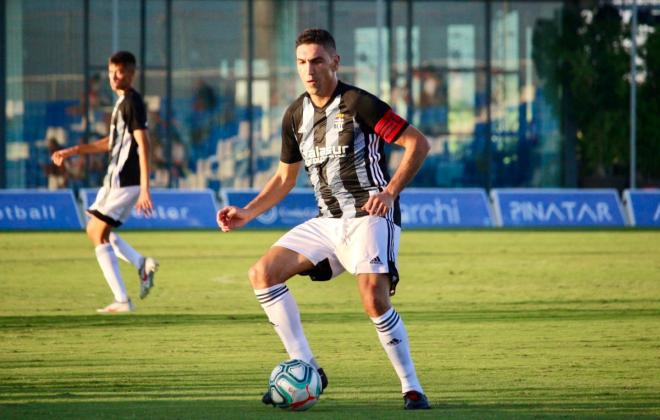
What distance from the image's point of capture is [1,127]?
132 feet

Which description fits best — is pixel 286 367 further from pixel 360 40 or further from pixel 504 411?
pixel 360 40

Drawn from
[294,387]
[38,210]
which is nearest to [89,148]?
[294,387]

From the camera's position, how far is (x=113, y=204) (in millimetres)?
13344

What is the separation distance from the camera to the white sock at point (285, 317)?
801 centimetres

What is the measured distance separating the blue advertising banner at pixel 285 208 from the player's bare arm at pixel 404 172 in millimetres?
23203

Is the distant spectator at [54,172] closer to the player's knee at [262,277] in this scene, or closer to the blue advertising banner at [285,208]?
the blue advertising banner at [285,208]

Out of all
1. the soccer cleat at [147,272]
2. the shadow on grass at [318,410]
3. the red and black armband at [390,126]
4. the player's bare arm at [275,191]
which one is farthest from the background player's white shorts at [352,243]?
the soccer cleat at [147,272]

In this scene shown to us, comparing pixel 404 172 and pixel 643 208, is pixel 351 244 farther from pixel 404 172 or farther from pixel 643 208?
pixel 643 208

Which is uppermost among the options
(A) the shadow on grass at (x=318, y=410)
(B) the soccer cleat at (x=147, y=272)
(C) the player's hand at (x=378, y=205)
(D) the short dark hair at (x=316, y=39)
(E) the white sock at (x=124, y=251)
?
(D) the short dark hair at (x=316, y=39)

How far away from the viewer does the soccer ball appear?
25.2 feet

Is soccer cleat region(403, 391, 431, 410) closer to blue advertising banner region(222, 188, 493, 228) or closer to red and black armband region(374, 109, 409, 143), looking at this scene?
red and black armband region(374, 109, 409, 143)

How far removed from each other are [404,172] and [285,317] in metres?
1.12

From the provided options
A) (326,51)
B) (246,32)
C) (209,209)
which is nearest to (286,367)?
(326,51)

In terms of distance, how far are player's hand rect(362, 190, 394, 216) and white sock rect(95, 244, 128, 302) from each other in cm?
606
